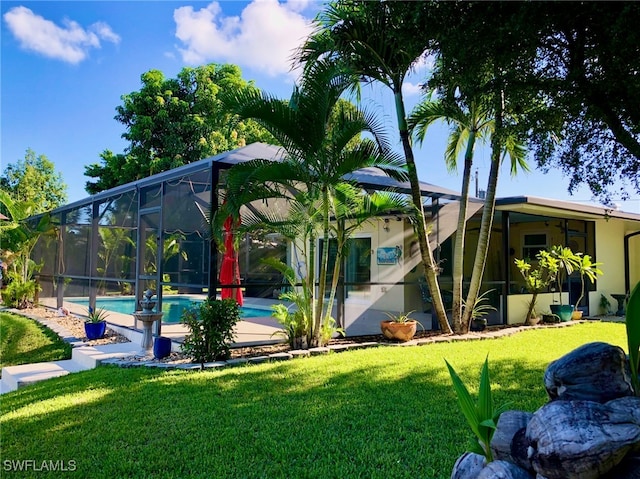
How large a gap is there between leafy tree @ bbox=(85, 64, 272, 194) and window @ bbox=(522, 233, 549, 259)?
40.0ft

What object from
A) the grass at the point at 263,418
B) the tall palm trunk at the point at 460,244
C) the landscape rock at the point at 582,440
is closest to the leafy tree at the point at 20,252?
the grass at the point at 263,418

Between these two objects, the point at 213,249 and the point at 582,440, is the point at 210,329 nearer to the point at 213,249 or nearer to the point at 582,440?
the point at 213,249

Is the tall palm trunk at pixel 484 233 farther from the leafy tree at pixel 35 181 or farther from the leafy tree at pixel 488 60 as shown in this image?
the leafy tree at pixel 35 181

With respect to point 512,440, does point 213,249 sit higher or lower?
higher

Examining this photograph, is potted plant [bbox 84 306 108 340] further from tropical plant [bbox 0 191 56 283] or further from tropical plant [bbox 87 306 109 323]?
tropical plant [bbox 0 191 56 283]

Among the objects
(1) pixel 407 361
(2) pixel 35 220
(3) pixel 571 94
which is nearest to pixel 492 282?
(1) pixel 407 361

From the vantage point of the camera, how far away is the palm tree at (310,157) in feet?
20.4

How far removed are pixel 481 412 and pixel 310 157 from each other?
15.2 ft

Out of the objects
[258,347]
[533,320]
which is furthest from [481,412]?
[533,320]

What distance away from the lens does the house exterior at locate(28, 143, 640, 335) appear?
24.5ft

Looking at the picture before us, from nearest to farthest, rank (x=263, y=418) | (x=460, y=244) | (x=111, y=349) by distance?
1. (x=263, y=418)
2. (x=111, y=349)
3. (x=460, y=244)

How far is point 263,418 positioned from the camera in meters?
4.02

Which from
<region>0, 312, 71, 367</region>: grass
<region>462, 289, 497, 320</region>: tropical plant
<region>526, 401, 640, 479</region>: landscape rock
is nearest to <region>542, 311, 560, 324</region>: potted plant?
<region>462, 289, 497, 320</region>: tropical plant

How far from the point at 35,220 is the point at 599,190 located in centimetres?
1632
